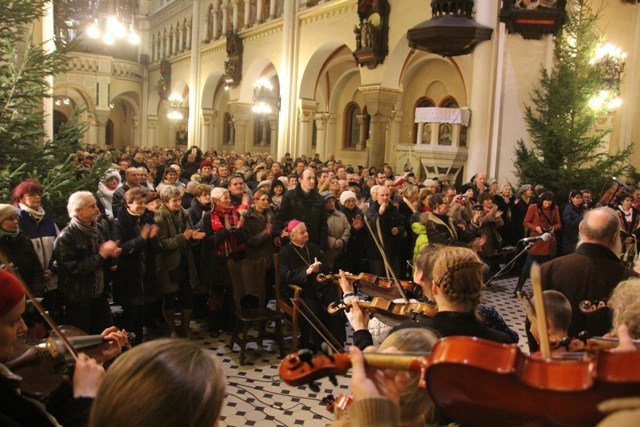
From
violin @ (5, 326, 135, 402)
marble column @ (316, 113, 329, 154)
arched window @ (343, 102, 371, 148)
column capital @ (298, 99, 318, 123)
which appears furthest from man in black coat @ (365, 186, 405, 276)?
marble column @ (316, 113, 329, 154)

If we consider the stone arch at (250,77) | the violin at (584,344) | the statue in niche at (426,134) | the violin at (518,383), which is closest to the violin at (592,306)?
the violin at (584,344)

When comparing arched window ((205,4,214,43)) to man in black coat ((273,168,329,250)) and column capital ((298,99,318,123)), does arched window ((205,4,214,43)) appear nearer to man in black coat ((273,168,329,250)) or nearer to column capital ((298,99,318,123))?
column capital ((298,99,318,123))

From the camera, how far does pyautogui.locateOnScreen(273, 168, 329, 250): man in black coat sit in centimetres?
627

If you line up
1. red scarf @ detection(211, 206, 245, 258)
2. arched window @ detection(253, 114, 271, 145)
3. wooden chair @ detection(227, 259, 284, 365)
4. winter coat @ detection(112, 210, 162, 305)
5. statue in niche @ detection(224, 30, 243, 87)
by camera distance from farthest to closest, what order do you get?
arched window @ detection(253, 114, 271, 145) → statue in niche @ detection(224, 30, 243, 87) → red scarf @ detection(211, 206, 245, 258) → wooden chair @ detection(227, 259, 284, 365) → winter coat @ detection(112, 210, 162, 305)

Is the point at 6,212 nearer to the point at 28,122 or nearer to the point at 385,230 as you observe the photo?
the point at 28,122

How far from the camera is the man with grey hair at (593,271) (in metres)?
3.29

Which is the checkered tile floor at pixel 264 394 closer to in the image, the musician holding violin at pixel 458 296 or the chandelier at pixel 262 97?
the musician holding violin at pixel 458 296

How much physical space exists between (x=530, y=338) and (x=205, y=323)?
158 inches

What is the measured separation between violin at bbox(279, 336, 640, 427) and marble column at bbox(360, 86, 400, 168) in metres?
13.0

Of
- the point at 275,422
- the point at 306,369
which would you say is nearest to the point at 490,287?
the point at 275,422

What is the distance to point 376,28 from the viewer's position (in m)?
13.6

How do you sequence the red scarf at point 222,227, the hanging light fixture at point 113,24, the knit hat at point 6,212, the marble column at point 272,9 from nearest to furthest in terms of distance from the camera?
the knit hat at point 6,212
the red scarf at point 222,227
the hanging light fixture at point 113,24
the marble column at point 272,9

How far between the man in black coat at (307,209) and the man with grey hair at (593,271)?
3.32m

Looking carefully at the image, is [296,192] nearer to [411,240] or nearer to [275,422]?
[411,240]
